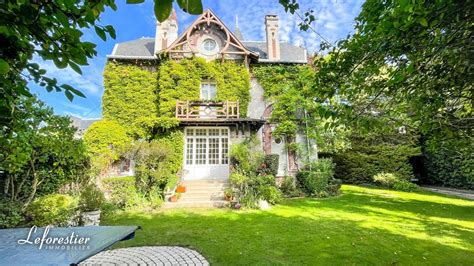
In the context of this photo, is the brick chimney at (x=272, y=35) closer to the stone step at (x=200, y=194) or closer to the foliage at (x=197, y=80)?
the foliage at (x=197, y=80)

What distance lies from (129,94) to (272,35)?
8866 millimetres

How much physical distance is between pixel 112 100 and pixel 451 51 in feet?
47.1

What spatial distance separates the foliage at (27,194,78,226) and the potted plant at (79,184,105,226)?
0.94 ft

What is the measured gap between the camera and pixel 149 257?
5.04 m

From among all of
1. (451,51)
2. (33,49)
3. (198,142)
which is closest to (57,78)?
(33,49)

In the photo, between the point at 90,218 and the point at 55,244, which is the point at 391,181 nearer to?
the point at 90,218

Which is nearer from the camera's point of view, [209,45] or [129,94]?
[129,94]

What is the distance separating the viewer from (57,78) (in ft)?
5.25

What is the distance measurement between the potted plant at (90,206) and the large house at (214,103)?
5980 millimetres

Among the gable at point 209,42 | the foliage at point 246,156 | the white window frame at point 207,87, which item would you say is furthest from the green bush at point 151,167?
the gable at point 209,42

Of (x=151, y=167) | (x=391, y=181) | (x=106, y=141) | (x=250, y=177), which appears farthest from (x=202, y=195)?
(x=391, y=181)

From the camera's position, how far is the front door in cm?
1351

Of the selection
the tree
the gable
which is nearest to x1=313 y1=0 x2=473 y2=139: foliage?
the tree

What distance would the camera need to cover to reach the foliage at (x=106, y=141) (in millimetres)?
12344
